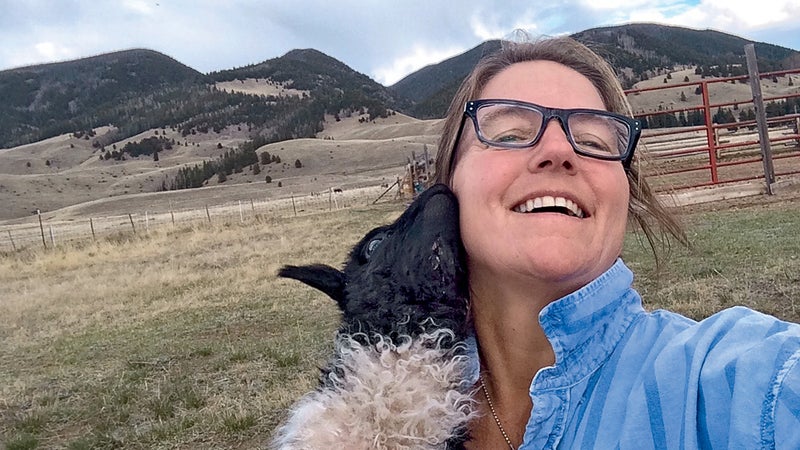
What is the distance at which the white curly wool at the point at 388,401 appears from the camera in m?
1.21

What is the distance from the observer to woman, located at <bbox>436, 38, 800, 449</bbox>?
1.01 m

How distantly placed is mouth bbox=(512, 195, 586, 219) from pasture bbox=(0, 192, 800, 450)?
4.28 ft

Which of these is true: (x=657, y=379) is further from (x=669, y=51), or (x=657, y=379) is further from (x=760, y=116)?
(x=669, y=51)

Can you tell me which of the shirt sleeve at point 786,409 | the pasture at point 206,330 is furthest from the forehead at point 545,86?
the pasture at point 206,330

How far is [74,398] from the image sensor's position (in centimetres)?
525

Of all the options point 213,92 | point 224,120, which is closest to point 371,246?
point 224,120

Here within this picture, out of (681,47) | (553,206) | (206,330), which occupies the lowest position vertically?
(206,330)

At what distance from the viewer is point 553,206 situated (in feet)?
4.46

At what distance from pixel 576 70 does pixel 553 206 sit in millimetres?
462

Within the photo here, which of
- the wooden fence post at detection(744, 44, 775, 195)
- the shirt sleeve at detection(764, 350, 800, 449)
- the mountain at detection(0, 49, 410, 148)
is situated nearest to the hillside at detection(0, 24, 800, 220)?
the mountain at detection(0, 49, 410, 148)

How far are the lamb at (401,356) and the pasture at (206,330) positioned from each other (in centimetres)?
150

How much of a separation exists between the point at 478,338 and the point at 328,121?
10854 cm

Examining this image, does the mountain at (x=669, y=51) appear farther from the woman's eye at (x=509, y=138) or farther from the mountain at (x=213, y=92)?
the woman's eye at (x=509, y=138)

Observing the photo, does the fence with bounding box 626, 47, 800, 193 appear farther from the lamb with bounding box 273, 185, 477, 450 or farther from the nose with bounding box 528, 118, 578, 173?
the lamb with bounding box 273, 185, 477, 450
